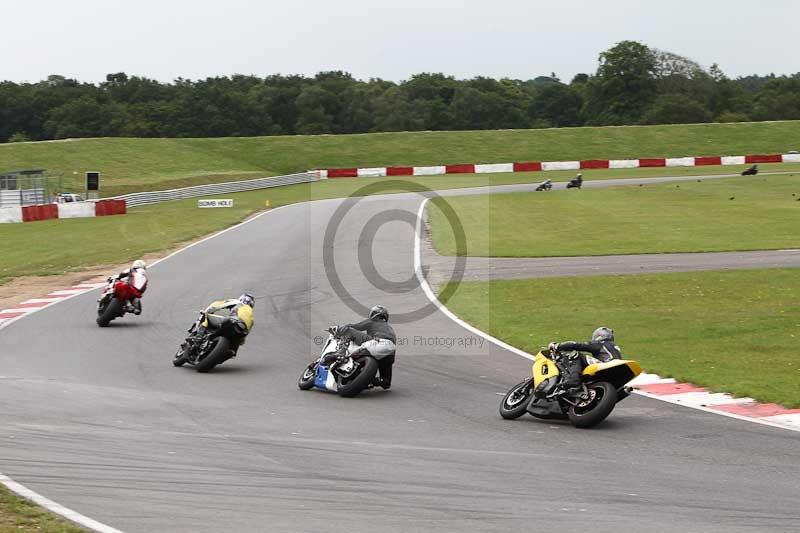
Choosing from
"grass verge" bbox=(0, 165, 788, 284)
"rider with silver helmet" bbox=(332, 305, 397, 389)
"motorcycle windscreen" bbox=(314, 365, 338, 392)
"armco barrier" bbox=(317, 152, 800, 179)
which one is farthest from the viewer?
"armco barrier" bbox=(317, 152, 800, 179)

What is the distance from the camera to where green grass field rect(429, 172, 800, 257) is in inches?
1348

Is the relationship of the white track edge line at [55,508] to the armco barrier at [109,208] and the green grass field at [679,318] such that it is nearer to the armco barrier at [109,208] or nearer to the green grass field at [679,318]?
the green grass field at [679,318]

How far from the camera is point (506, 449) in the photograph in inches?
442

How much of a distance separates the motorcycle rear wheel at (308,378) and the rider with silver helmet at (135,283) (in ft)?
23.9

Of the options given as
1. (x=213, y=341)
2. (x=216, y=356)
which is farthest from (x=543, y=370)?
(x=213, y=341)

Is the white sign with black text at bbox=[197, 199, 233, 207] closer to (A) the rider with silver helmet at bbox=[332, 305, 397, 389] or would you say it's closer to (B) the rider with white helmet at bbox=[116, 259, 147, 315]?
(B) the rider with white helmet at bbox=[116, 259, 147, 315]

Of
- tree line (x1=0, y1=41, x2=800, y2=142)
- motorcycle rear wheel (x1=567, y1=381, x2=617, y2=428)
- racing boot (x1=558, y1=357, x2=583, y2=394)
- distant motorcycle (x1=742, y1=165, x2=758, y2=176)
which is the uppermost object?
tree line (x1=0, y1=41, x2=800, y2=142)

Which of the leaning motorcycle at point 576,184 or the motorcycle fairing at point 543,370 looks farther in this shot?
the leaning motorcycle at point 576,184

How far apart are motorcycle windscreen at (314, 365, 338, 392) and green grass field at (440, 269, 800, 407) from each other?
4468 mm

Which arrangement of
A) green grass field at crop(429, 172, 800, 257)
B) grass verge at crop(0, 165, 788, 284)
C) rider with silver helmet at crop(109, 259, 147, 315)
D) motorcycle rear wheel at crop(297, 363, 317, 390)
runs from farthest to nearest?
green grass field at crop(429, 172, 800, 257)
grass verge at crop(0, 165, 788, 284)
rider with silver helmet at crop(109, 259, 147, 315)
motorcycle rear wheel at crop(297, 363, 317, 390)

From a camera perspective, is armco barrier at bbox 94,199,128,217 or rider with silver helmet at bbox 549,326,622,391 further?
armco barrier at bbox 94,199,128,217

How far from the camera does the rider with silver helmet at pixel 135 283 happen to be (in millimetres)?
21109

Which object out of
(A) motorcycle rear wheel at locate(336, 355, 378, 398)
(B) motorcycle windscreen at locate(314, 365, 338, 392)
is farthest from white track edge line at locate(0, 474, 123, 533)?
(B) motorcycle windscreen at locate(314, 365, 338, 392)

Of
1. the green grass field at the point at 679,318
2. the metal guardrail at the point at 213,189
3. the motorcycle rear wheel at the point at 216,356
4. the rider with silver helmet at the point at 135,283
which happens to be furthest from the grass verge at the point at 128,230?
the motorcycle rear wheel at the point at 216,356
